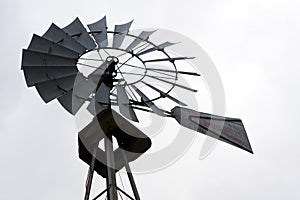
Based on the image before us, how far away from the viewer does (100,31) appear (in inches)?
337

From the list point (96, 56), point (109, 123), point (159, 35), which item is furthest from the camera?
point (159, 35)

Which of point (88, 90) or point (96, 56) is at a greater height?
point (96, 56)

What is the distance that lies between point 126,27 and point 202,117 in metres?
2.17

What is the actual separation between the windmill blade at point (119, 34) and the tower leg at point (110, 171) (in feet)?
5.07

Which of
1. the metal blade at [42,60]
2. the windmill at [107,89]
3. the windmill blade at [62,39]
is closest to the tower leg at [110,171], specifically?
the windmill at [107,89]

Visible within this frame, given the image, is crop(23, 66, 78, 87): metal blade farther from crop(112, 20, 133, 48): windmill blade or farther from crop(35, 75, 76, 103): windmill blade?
crop(112, 20, 133, 48): windmill blade

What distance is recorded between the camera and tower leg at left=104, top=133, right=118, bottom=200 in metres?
7.08

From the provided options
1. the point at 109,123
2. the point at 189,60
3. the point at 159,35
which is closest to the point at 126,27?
the point at 159,35

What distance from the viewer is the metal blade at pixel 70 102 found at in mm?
7613

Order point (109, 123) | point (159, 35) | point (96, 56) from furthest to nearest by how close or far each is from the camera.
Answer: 1. point (159, 35)
2. point (96, 56)
3. point (109, 123)

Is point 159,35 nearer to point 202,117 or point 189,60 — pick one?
point 189,60

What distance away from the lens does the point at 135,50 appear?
27.7 feet

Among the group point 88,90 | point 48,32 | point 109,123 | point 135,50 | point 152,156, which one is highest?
point 48,32

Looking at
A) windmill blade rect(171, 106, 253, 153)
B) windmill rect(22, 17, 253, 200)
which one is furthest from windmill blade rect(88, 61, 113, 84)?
windmill blade rect(171, 106, 253, 153)
